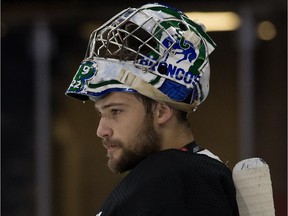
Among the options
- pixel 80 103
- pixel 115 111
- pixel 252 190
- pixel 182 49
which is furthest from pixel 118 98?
pixel 80 103

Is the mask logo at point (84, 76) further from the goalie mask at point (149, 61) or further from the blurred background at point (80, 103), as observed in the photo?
the blurred background at point (80, 103)

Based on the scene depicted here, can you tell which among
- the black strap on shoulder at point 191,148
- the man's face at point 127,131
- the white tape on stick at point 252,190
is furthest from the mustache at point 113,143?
the white tape on stick at point 252,190

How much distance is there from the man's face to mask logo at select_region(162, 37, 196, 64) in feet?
0.62

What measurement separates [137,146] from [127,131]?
5 centimetres

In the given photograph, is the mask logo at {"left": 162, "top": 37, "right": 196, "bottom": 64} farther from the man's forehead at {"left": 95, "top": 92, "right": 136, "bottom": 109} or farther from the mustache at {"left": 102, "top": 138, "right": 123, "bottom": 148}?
the mustache at {"left": 102, "top": 138, "right": 123, "bottom": 148}

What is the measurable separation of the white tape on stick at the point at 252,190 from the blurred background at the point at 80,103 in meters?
4.31

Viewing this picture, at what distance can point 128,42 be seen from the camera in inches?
108

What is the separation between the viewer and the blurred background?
7254 mm

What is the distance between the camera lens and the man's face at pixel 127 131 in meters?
2.70

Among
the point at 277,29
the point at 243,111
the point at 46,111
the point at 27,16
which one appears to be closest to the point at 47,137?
the point at 46,111

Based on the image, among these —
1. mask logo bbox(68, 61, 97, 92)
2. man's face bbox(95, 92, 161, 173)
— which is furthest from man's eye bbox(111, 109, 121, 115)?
mask logo bbox(68, 61, 97, 92)

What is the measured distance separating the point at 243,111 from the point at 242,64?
0.39 m

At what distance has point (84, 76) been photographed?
276 centimetres

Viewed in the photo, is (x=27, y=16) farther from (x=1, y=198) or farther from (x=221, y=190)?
(x=221, y=190)
